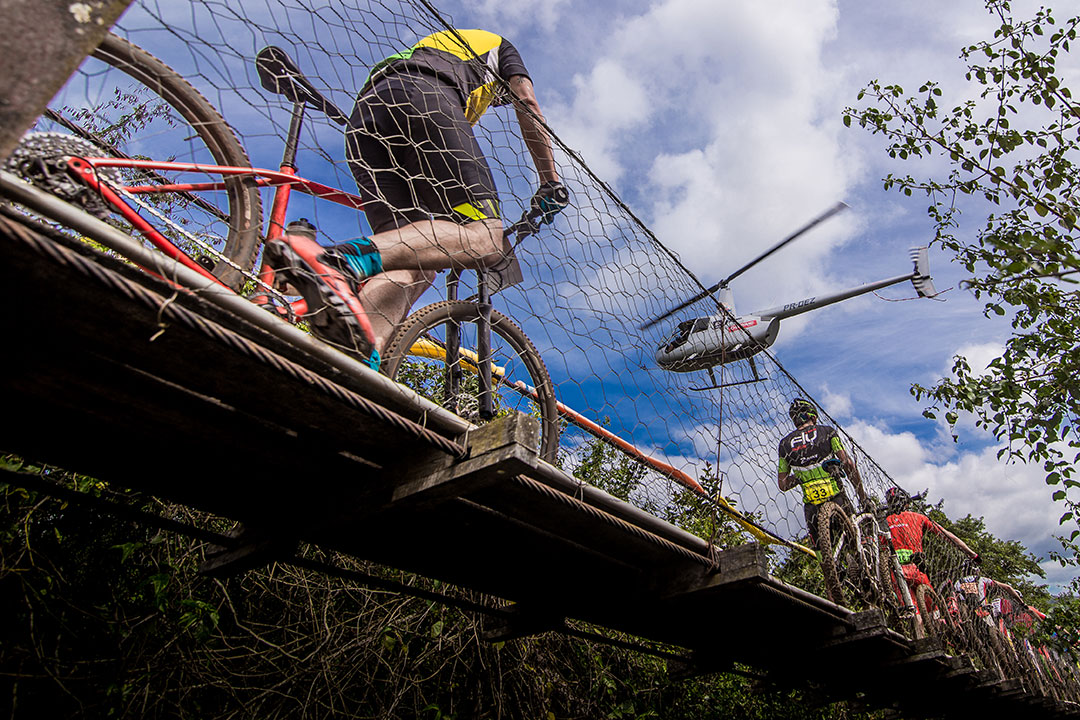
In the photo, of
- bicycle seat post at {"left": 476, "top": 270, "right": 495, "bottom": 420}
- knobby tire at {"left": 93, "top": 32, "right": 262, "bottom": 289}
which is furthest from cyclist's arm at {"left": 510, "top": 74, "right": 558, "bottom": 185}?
knobby tire at {"left": 93, "top": 32, "right": 262, "bottom": 289}

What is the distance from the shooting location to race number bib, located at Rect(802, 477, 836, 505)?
488cm

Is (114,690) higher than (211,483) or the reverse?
the reverse

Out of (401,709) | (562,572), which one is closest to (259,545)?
(562,572)

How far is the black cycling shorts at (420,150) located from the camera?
89.7 inches

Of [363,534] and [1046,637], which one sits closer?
[363,534]

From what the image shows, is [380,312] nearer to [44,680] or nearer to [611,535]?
[611,535]

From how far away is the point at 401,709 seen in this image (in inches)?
144

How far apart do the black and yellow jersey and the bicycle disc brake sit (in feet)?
2.73

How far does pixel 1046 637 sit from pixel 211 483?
7.12 metres

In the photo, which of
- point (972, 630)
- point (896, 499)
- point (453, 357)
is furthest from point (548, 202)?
point (972, 630)

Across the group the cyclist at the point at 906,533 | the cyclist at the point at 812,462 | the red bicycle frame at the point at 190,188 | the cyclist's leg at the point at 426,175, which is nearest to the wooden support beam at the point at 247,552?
the red bicycle frame at the point at 190,188

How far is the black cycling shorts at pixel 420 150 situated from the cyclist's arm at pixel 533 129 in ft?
1.31

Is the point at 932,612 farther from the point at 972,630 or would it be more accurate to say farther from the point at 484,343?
the point at 484,343

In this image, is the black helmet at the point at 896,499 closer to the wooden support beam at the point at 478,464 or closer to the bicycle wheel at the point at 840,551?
the bicycle wheel at the point at 840,551
